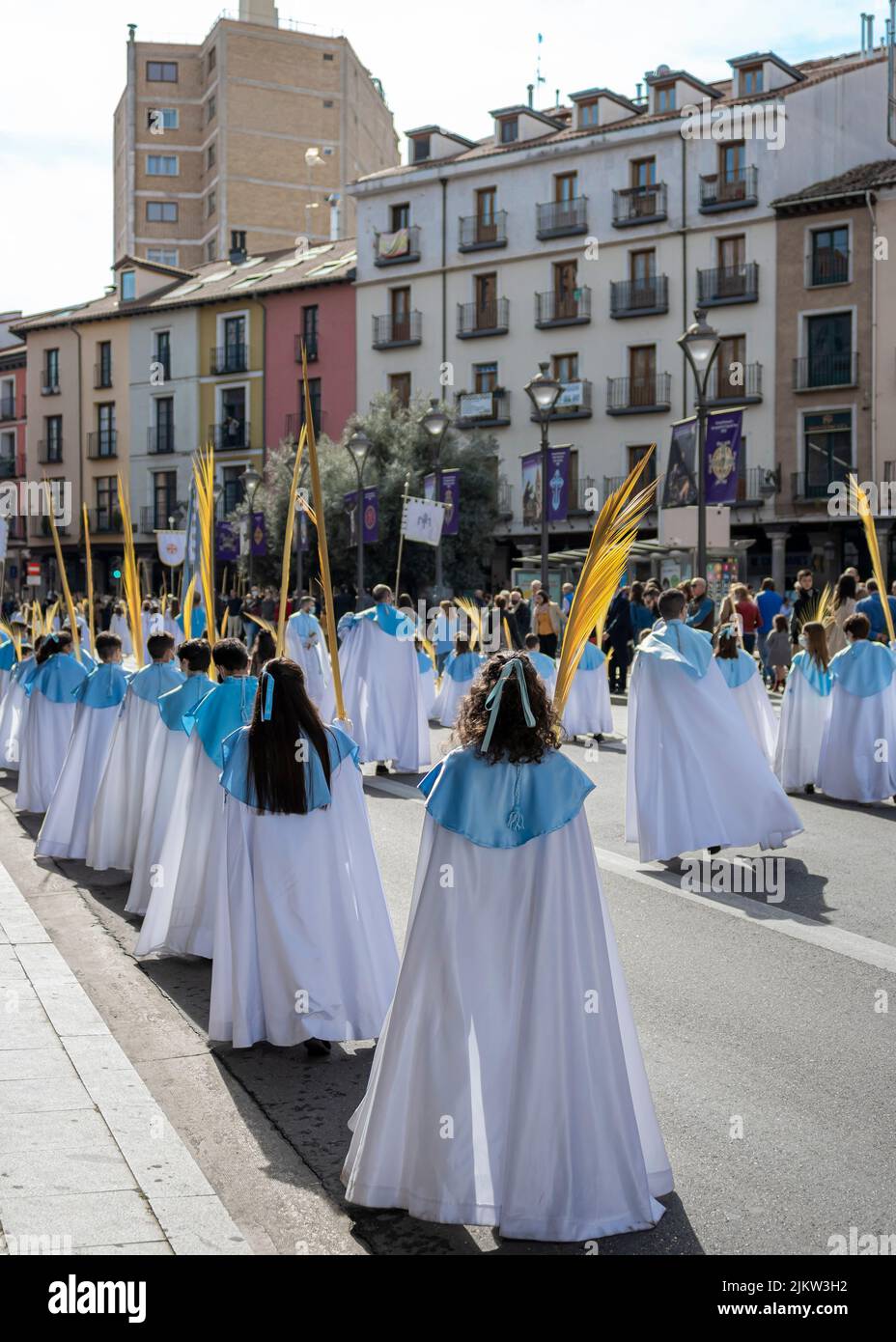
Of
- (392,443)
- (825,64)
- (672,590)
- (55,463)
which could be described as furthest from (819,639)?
(55,463)

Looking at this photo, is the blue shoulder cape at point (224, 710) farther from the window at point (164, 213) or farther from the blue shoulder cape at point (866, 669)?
the window at point (164, 213)

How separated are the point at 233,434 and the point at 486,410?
12.1 meters

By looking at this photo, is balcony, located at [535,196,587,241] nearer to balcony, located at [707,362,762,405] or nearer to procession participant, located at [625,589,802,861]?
balcony, located at [707,362,762,405]

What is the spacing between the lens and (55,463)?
58656 mm

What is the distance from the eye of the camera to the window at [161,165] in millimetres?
68125

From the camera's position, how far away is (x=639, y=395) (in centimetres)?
4094

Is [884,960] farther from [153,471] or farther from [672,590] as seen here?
[153,471]

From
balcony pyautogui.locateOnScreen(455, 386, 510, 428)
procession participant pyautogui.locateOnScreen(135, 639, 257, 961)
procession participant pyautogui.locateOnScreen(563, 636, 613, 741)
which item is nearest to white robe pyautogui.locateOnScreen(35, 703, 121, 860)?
procession participant pyautogui.locateOnScreen(135, 639, 257, 961)

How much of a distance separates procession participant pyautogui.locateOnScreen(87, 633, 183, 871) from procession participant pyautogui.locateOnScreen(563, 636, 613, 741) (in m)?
8.35

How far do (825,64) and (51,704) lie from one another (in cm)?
3967

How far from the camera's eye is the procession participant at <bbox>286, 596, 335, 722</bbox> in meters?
16.8

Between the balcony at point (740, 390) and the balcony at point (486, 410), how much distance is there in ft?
21.6

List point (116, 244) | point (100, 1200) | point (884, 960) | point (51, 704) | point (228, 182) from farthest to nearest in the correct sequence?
1. point (116, 244)
2. point (228, 182)
3. point (51, 704)
4. point (884, 960)
5. point (100, 1200)

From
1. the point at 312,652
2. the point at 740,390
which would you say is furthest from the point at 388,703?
the point at 740,390
